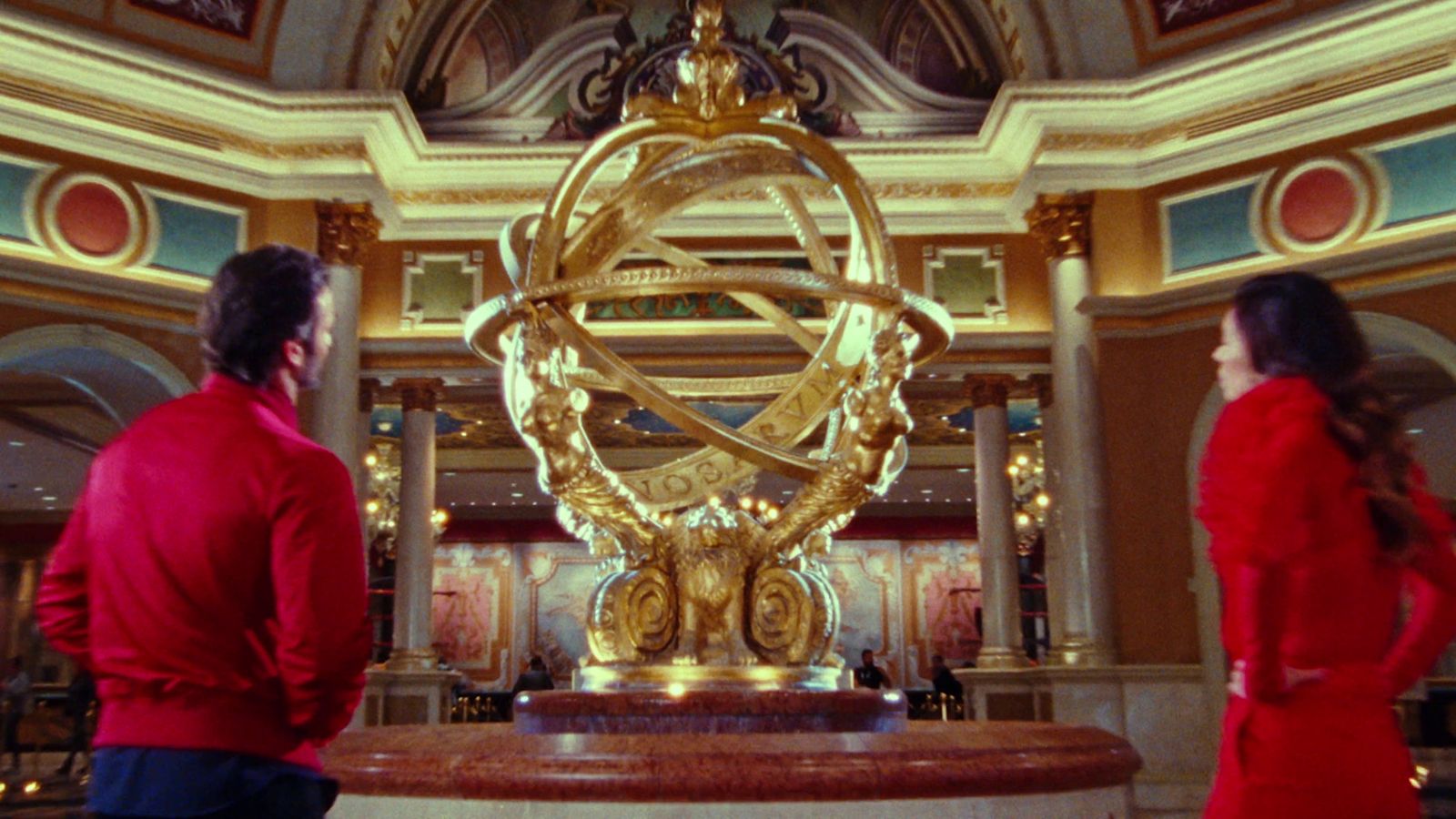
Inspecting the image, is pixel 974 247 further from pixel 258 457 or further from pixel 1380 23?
pixel 258 457

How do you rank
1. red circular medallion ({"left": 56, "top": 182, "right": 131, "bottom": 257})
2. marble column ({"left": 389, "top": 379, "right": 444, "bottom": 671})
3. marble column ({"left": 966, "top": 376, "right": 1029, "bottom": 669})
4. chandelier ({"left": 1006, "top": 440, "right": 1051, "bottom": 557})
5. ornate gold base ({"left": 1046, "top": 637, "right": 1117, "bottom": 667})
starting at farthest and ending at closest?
chandelier ({"left": 1006, "top": 440, "right": 1051, "bottom": 557}) → marble column ({"left": 966, "top": 376, "right": 1029, "bottom": 669}) → marble column ({"left": 389, "top": 379, "right": 444, "bottom": 671}) → ornate gold base ({"left": 1046, "top": 637, "right": 1117, "bottom": 667}) → red circular medallion ({"left": 56, "top": 182, "right": 131, "bottom": 257})

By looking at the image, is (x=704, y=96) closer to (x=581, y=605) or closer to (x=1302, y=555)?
(x=1302, y=555)

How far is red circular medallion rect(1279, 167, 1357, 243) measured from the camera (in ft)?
29.2

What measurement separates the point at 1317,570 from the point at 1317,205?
26.9ft

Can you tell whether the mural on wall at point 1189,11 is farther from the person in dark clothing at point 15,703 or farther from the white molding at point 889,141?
the person in dark clothing at point 15,703

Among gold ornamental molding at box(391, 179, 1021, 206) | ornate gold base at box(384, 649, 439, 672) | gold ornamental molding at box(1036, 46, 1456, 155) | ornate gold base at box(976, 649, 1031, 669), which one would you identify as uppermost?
gold ornamental molding at box(1036, 46, 1456, 155)

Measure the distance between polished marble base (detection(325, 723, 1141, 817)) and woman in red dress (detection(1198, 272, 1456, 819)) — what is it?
3.04ft

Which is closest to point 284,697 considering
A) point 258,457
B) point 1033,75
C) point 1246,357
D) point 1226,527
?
point 258,457

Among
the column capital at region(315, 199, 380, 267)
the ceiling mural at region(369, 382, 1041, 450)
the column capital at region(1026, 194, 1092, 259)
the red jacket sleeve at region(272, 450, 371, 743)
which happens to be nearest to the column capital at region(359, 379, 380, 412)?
the column capital at region(315, 199, 380, 267)

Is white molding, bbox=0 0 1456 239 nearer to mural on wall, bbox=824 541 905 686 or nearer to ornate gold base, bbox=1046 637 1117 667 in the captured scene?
ornate gold base, bbox=1046 637 1117 667

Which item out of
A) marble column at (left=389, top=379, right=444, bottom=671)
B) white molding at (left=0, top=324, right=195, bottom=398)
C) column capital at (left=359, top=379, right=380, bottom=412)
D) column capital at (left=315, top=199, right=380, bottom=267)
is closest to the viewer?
white molding at (left=0, top=324, right=195, bottom=398)

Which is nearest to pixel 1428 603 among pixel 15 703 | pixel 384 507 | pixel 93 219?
pixel 93 219

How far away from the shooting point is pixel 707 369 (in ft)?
34.1

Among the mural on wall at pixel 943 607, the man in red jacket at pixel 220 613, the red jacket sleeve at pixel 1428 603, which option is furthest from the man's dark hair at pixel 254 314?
the mural on wall at pixel 943 607
